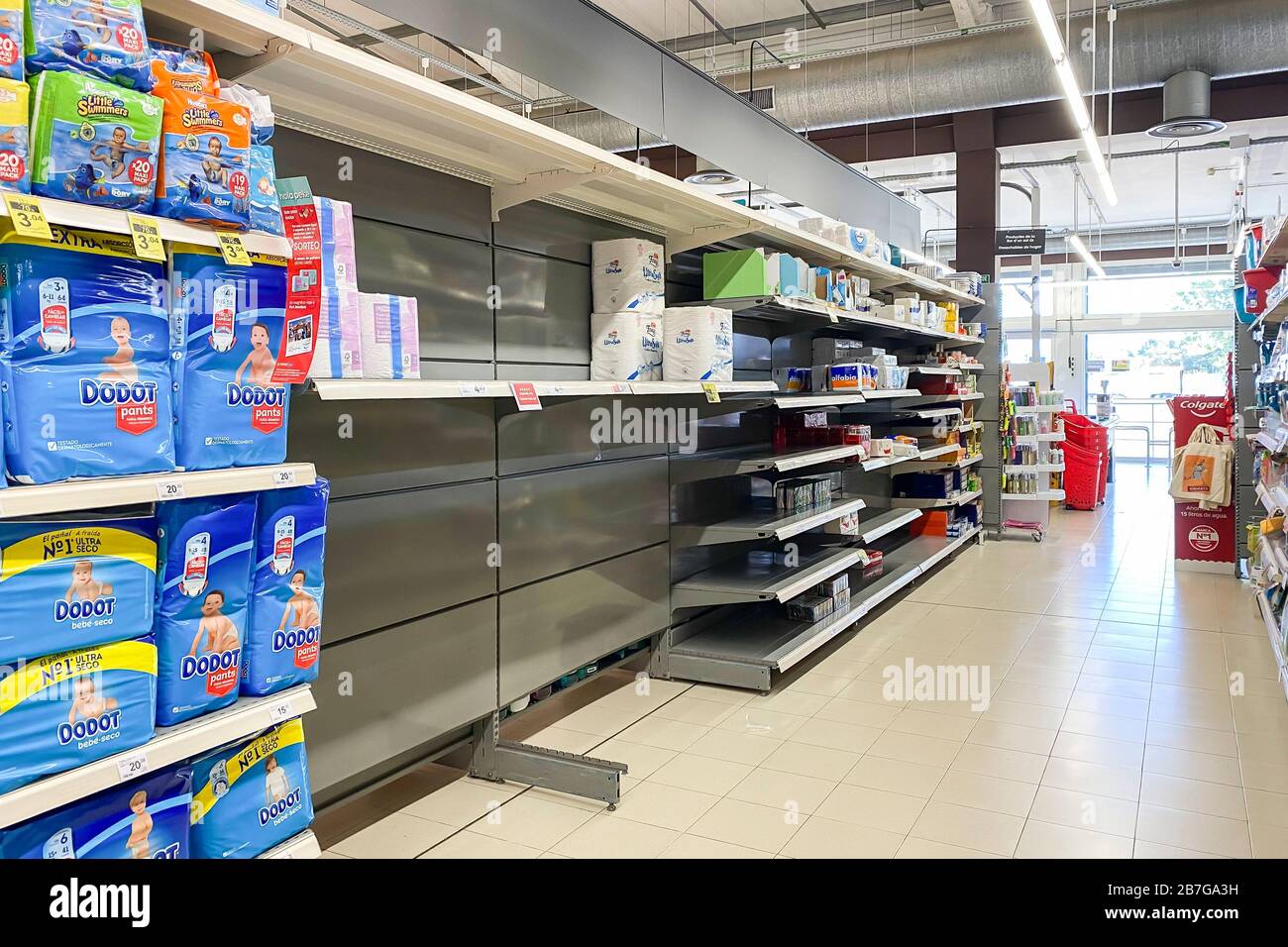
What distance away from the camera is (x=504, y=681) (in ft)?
12.6

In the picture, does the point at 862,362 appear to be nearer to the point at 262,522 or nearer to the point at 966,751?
the point at 966,751

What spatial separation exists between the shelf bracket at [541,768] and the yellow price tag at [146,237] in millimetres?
2329

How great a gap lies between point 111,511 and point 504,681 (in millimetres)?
2079

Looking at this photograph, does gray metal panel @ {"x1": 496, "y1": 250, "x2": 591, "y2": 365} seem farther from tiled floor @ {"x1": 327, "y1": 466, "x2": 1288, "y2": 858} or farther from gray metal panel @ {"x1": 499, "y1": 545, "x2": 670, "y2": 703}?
tiled floor @ {"x1": 327, "y1": 466, "x2": 1288, "y2": 858}

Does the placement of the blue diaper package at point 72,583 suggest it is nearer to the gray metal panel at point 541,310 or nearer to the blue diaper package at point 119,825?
the blue diaper package at point 119,825

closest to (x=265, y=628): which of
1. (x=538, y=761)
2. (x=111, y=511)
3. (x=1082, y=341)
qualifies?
(x=111, y=511)

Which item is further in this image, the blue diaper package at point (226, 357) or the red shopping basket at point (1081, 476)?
the red shopping basket at point (1081, 476)

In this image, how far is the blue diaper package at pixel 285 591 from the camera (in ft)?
6.93

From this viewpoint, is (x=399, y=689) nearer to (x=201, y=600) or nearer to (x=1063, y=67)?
(x=201, y=600)

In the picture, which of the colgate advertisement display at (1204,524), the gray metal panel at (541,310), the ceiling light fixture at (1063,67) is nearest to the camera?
the gray metal panel at (541,310)

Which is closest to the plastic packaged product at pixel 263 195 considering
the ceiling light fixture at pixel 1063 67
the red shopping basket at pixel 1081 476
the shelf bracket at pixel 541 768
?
the shelf bracket at pixel 541 768

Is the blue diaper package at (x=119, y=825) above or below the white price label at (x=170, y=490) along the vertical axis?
below

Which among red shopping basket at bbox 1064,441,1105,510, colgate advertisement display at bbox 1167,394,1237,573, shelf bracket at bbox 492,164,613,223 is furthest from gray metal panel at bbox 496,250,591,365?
red shopping basket at bbox 1064,441,1105,510

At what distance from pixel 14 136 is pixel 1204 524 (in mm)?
8523
